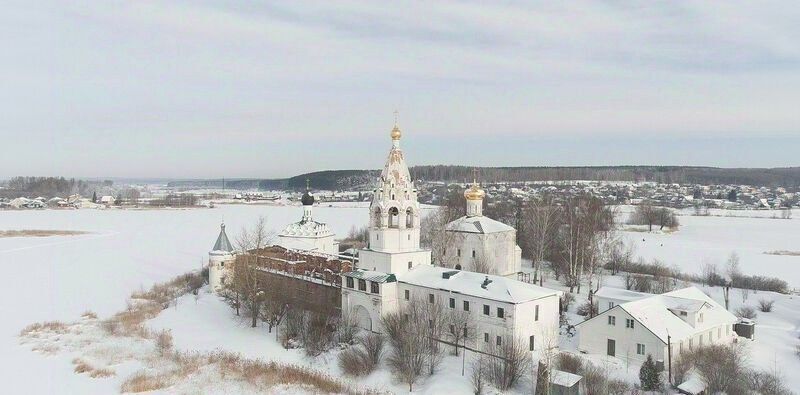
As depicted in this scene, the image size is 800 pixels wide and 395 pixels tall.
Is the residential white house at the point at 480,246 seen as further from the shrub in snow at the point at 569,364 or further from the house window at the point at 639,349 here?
the shrub in snow at the point at 569,364

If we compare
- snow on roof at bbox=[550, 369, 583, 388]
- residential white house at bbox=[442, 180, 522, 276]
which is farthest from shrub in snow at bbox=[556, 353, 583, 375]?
residential white house at bbox=[442, 180, 522, 276]

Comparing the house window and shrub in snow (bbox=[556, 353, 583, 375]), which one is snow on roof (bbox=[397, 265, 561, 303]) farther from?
the house window

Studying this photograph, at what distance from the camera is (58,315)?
86.3 ft

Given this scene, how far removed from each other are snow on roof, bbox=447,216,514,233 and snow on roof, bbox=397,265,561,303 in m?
9.31

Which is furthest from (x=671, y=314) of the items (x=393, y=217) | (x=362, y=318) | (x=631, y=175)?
(x=631, y=175)

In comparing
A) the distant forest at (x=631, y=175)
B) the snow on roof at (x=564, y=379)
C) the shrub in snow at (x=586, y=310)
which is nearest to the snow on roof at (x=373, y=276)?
the snow on roof at (x=564, y=379)

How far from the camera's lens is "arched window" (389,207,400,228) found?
932 inches

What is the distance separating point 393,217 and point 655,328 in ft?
34.8

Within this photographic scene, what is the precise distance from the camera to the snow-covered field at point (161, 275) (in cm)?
1920

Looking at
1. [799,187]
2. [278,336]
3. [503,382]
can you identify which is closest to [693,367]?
[503,382]

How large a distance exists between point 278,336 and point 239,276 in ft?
14.7

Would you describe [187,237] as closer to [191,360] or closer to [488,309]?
[191,360]

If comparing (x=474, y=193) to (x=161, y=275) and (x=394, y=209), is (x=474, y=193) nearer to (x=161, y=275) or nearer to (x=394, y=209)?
(x=394, y=209)

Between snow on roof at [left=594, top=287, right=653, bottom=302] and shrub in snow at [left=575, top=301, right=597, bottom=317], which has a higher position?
snow on roof at [left=594, top=287, right=653, bottom=302]
